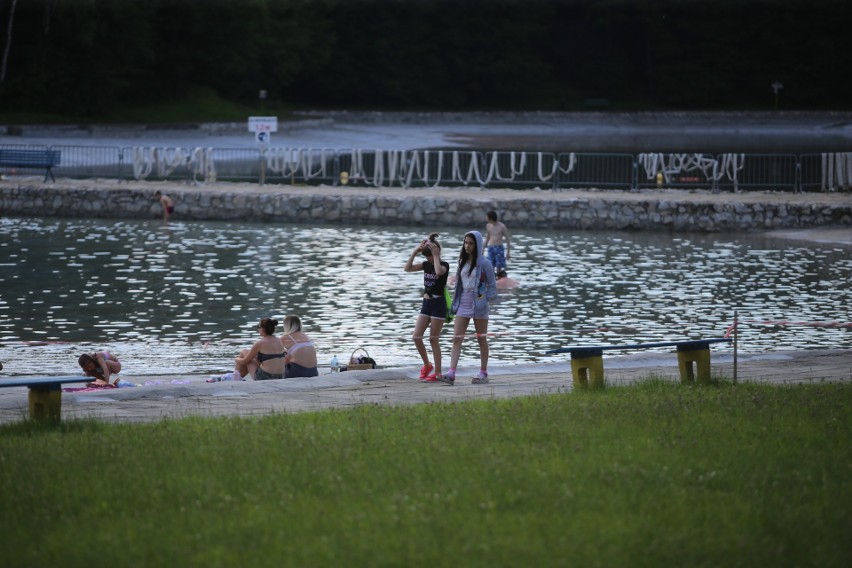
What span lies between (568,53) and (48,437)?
102654 millimetres

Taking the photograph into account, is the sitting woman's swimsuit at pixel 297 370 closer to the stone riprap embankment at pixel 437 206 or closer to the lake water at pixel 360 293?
the lake water at pixel 360 293

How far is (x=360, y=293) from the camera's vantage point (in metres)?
23.3

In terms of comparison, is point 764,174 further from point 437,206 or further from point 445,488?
point 445,488

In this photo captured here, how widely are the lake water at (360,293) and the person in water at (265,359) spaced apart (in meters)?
1.95

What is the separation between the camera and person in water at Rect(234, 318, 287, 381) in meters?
14.2

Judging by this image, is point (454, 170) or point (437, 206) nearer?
point (437, 206)

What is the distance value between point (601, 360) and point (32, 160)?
118 feet

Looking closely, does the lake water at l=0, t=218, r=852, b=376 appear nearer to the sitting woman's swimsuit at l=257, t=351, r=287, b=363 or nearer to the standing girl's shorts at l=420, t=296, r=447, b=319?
the sitting woman's swimsuit at l=257, t=351, r=287, b=363

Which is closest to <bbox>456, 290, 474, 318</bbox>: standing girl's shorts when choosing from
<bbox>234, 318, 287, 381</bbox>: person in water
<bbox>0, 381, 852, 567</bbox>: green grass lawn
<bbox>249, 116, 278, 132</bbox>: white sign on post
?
<bbox>234, 318, 287, 381</bbox>: person in water

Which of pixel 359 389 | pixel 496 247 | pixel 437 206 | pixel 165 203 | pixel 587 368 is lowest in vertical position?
pixel 359 389

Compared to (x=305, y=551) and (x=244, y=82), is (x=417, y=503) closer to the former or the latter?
(x=305, y=551)

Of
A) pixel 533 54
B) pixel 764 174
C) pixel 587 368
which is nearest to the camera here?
pixel 587 368

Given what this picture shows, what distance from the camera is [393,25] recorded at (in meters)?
99.6

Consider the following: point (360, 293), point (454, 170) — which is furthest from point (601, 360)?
point (454, 170)
